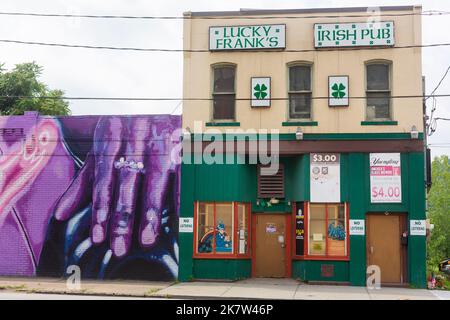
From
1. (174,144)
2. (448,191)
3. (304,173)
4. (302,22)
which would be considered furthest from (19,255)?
(448,191)

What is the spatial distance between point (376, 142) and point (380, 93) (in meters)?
1.65

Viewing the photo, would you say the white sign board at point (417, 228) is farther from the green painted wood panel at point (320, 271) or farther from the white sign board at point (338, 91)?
the white sign board at point (338, 91)

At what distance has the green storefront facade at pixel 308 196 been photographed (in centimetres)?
1847

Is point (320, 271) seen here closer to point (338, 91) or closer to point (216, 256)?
point (216, 256)

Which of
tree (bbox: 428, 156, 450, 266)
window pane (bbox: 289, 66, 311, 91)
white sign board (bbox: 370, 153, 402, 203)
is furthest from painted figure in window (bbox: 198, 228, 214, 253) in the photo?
tree (bbox: 428, 156, 450, 266)

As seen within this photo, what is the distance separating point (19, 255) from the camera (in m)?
20.2

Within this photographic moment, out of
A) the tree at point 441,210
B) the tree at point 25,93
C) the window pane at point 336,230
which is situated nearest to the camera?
the window pane at point 336,230

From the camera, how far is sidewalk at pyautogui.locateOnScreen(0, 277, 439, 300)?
16067 millimetres

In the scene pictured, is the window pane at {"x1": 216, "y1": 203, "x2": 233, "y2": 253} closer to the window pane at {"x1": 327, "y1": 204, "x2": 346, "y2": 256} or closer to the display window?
the display window

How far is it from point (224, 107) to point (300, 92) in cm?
252

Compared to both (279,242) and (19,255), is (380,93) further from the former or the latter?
(19,255)

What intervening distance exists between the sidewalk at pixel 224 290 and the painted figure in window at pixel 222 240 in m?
1.13

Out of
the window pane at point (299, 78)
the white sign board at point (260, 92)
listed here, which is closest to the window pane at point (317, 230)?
the white sign board at point (260, 92)

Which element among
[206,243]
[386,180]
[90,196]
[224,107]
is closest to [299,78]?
[224,107]
